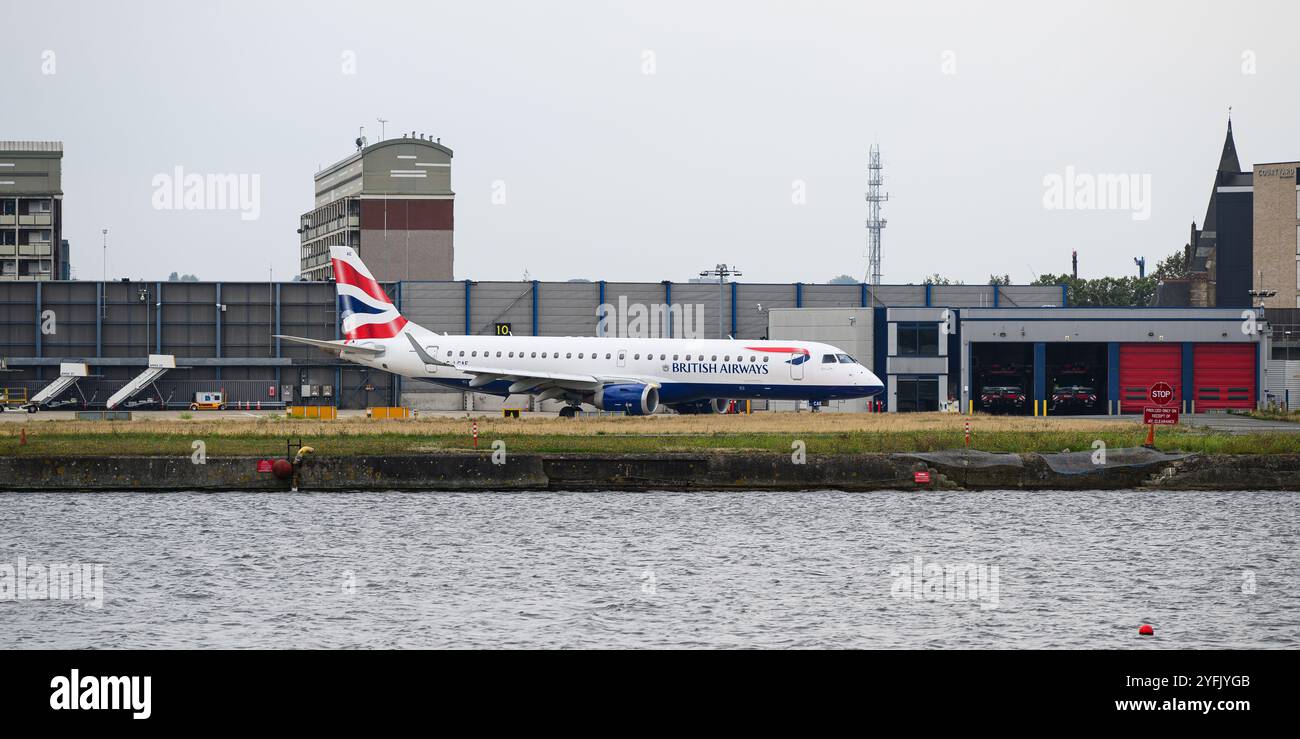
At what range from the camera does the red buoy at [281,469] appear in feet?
147

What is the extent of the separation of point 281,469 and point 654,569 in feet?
54.0

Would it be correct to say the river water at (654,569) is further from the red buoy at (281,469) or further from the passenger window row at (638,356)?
the passenger window row at (638,356)

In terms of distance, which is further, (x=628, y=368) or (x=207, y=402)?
(x=207, y=402)

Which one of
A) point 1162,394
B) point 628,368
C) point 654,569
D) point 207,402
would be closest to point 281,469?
point 654,569

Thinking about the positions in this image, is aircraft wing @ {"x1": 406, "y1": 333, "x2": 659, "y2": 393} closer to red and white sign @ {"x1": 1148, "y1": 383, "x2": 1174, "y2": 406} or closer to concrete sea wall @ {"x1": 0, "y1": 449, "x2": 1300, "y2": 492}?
concrete sea wall @ {"x1": 0, "y1": 449, "x2": 1300, "y2": 492}

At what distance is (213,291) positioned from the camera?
309 feet

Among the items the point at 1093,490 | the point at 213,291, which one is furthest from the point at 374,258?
the point at 1093,490

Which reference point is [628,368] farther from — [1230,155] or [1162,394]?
[1230,155]

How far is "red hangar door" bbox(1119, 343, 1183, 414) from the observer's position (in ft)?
271

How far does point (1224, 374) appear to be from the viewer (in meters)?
82.4
